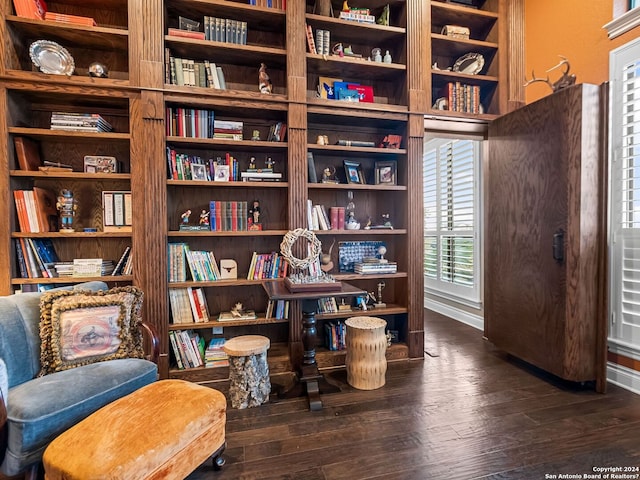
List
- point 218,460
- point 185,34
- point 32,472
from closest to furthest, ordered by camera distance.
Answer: point 32,472, point 218,460, point 185,34

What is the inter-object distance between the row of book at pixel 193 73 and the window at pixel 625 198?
2.97 m

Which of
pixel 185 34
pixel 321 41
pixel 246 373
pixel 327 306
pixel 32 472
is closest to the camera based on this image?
pixel 32 472

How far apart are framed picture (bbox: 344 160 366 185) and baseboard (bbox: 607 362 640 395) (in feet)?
7.86

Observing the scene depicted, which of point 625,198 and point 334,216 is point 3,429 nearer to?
point 334,216

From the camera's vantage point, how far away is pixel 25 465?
1199mm

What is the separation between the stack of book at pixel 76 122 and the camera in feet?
7.02

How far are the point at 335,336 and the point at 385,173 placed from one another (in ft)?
5.06

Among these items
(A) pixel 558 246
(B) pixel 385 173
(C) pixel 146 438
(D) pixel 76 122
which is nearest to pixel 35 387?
(C) pixel 146 438

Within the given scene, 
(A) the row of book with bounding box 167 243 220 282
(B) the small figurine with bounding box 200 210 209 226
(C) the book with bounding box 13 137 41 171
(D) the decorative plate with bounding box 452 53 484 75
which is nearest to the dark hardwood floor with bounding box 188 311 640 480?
(A) the row of book with bounding box 167 243 220 282

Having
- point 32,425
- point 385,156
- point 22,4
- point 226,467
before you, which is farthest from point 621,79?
point 22,4

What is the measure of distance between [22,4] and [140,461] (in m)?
2.97

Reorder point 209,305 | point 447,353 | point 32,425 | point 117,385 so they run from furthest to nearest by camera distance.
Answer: point 447,353, point 209,305, point 117,385, point 32,425

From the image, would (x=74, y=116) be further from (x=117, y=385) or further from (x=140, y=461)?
(x=140, y=461)

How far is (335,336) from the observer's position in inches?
103
